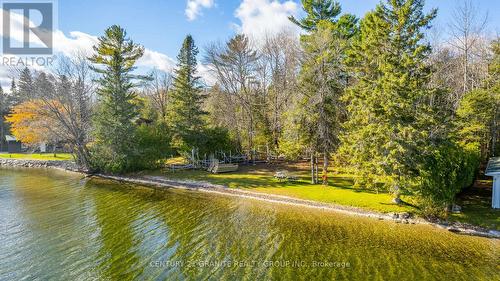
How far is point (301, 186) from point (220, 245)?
1178 cm

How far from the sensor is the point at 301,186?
79.6 ft

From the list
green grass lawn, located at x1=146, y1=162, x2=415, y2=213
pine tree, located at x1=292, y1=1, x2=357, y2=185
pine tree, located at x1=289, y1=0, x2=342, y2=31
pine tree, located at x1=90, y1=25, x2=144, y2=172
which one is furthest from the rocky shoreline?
pine tree, located at x1=289, y1=0, x2=342, y2=31

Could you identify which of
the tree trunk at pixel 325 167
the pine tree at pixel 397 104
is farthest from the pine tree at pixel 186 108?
the pine tree at pixel 397 104

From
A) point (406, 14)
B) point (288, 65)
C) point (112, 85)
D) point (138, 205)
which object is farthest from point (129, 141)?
point (406, 14)

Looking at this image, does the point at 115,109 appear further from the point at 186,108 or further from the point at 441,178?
the point at 441,178

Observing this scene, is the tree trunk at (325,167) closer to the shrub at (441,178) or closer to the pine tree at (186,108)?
→ the shrub at (441,178)

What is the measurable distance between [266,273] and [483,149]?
3161cm

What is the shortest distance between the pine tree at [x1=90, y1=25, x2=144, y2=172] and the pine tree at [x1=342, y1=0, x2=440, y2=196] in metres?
24.0

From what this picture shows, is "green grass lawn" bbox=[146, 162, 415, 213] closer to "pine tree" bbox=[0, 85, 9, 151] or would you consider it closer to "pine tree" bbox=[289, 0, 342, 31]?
"pine tree" bbox=[289, 0, 342, 31]

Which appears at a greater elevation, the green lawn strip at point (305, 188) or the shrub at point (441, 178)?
the shrub at point (441, 178)

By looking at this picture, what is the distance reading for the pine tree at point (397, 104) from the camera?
17.7 m

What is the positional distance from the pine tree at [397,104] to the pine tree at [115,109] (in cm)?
2404

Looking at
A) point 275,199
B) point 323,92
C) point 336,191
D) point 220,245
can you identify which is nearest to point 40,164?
point 275,199

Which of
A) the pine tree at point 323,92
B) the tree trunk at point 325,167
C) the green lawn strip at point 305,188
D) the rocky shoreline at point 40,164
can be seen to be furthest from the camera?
the rocky shoreline at point 40,164
